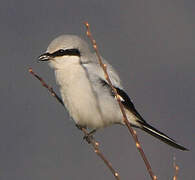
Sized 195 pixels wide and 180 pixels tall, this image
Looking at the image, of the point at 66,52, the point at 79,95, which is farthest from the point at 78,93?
the point at 66,52

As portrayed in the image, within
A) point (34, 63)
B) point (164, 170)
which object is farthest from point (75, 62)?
point (34, 63)

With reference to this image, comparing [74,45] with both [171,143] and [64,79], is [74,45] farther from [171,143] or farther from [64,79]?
[171,143]

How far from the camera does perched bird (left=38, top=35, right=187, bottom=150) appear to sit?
2385 millimetres

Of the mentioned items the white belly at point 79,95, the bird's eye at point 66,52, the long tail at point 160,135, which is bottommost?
the long tail at point 160,135

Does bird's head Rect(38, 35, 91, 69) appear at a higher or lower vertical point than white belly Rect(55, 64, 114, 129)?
higher

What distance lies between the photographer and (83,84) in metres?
2.39

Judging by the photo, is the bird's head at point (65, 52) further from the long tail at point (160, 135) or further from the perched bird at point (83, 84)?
the long tail at point (160, 135)

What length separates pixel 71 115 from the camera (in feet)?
8.13

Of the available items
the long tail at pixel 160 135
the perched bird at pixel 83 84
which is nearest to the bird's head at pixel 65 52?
the perched bird at pixel 83 84

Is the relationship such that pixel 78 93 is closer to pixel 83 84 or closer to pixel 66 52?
pixel 83 84

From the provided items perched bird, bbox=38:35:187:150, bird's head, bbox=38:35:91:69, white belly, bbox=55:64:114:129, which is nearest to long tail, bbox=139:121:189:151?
perched bird, bbox=38:35:187:150

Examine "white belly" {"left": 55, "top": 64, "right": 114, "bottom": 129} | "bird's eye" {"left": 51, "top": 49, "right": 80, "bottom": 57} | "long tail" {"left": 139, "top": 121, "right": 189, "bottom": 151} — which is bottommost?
"long tail" {"left": 139, "top": 121, "right": 189, "bottom": 151}

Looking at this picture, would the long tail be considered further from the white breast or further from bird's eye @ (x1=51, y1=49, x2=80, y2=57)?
bird's eye @ (x1=51, y1=49, x2=80, y2=57)

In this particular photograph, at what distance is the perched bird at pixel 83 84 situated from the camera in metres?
2.38
